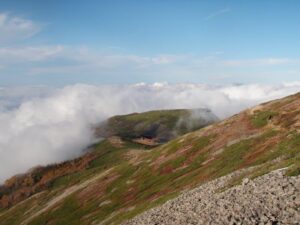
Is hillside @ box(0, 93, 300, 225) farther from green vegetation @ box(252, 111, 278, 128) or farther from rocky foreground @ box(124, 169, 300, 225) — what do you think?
rocky foreground @ box(124, 169, 300, 225)

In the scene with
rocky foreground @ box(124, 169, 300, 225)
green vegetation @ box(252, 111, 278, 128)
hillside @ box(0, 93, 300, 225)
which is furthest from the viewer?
green vegetation @ box(252, 111, 278, 128)

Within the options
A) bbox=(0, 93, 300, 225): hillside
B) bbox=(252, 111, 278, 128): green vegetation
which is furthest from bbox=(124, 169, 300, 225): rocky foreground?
bbox=(252, 111, 278, 128): green vegetation

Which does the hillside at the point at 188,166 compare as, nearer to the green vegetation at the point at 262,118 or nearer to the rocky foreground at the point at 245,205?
the green vegetation at the point at 262,118

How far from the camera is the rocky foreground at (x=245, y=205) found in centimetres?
3622

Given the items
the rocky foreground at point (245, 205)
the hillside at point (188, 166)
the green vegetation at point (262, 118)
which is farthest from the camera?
the green vegetation at point (262, 118)

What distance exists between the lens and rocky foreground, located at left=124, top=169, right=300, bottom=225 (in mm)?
36219

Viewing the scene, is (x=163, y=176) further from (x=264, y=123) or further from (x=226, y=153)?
(x=264, y=123)

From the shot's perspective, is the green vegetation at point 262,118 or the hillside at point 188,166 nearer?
the hillside at point 188,166

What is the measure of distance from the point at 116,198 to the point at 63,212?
38.0 meters

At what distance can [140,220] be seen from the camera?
60625 millimetres

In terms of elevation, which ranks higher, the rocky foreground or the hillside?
the rocky foreground

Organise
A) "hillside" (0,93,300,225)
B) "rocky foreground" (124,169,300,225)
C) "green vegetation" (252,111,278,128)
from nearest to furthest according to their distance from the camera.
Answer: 1. "rocky foreground" (124,169,300,225)
2. "hillside" (0,93,300,225)
3. "green vegetation" (252,111,278,128)

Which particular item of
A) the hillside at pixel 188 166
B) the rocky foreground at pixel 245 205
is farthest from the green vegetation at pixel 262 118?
the rocky foreground at pixel 245 205

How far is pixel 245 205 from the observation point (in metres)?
41.4
